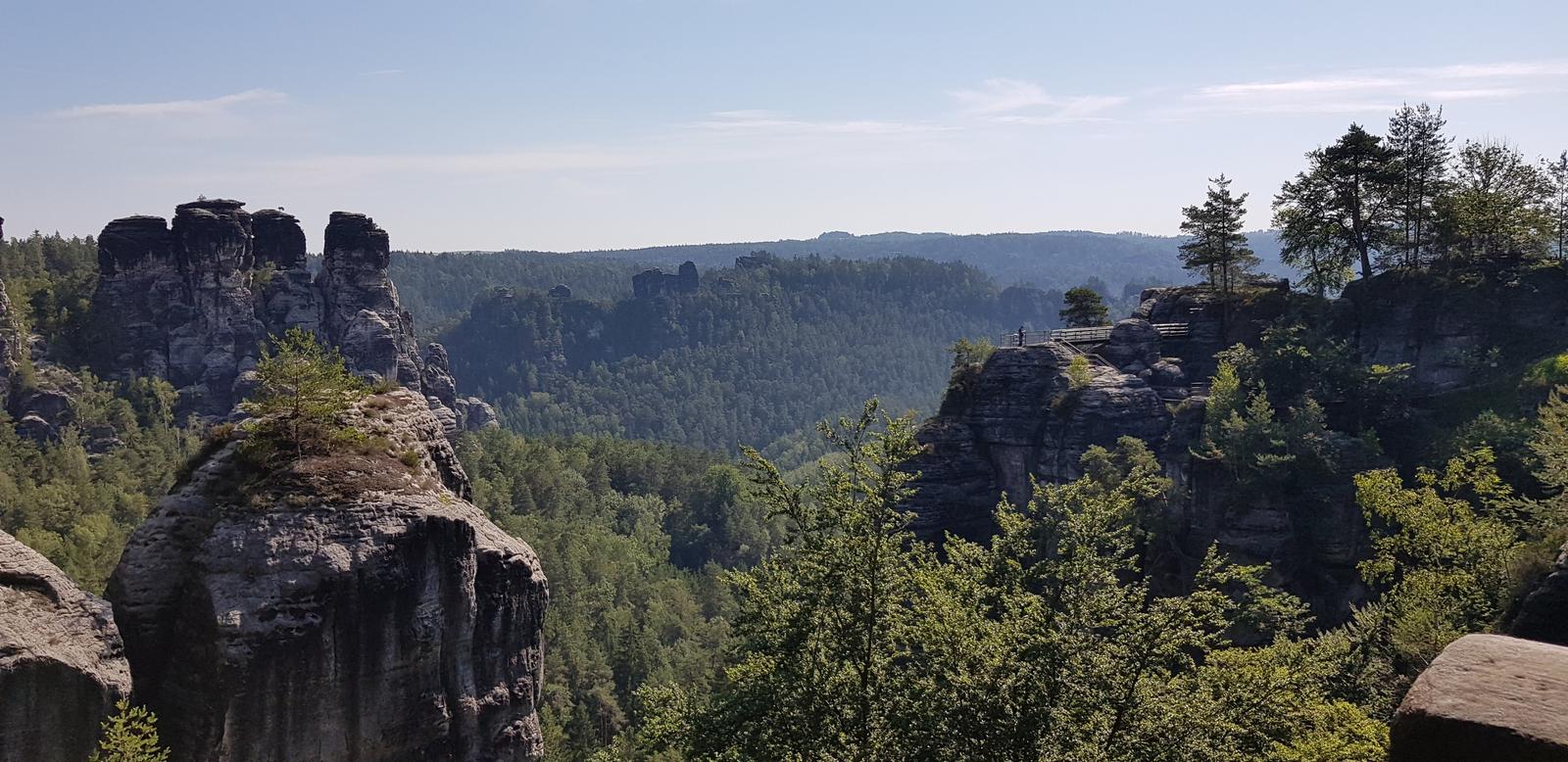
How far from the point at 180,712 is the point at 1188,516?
42.6 metres

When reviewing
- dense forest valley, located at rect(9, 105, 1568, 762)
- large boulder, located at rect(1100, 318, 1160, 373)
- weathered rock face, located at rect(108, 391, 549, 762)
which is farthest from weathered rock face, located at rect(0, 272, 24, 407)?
large boulder, located at rect(1100, 318, 1160, 373)

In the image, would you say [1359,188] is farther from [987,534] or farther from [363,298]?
[363,298]

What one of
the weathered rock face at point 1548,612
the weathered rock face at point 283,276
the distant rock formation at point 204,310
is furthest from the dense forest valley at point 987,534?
the weathered rock face at point 283,276

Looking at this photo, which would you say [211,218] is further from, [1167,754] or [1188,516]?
[1167,754]

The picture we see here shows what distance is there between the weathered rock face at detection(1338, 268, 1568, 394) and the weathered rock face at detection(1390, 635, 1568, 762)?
1884 inches

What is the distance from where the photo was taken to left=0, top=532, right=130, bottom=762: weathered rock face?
72.4ft

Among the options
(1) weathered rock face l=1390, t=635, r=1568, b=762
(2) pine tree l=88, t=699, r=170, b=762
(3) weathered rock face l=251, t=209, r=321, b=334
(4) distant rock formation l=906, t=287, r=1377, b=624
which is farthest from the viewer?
(3) weathered rock face l=251, t=209, r=321, b=334

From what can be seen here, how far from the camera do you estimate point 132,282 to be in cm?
10638

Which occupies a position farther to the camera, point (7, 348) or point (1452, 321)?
point (7, 348)

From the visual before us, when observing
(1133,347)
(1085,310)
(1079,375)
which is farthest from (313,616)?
(1085,310)

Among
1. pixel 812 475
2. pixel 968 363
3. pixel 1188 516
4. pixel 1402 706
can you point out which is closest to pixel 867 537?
pixel 1402 706

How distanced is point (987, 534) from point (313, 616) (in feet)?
135

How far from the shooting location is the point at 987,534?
58188mm

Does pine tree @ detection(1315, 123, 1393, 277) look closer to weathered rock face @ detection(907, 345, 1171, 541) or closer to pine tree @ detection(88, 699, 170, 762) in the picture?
weathered rock face @ detection(907, 345, 1171, 541)
